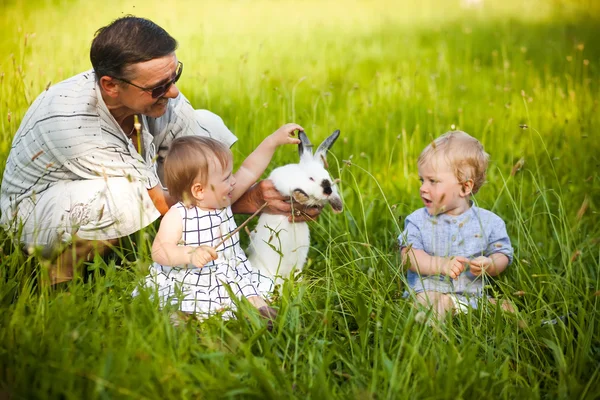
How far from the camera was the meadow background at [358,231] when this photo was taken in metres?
2.27

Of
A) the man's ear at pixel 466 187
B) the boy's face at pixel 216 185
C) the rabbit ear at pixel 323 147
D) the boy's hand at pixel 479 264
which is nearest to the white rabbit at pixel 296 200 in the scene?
the rabbit ear at pixel 323 147

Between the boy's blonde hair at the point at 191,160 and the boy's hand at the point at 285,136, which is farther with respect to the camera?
the boy's hand at the point at 285,136

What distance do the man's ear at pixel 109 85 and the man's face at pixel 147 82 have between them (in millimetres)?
23

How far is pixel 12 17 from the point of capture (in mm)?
7098

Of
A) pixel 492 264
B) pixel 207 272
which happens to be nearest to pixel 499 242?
pixel 492 264

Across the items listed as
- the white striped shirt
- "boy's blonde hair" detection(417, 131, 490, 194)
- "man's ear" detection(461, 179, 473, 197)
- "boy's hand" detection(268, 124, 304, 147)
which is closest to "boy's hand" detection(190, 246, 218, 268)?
the white striped shirt

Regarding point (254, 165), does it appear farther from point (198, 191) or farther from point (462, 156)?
→ point (462, 156)

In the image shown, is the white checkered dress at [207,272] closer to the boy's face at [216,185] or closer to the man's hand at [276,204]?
the boy's face at [216,185]

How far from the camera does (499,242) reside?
3.28 m

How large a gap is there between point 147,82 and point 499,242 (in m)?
1.90

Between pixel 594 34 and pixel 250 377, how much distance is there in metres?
7.49

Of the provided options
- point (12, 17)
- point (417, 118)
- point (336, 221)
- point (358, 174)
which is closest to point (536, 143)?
point (417, 118)

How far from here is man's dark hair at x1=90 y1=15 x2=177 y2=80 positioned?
314 cm

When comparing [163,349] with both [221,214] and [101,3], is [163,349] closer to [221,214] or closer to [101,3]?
[221,214]
